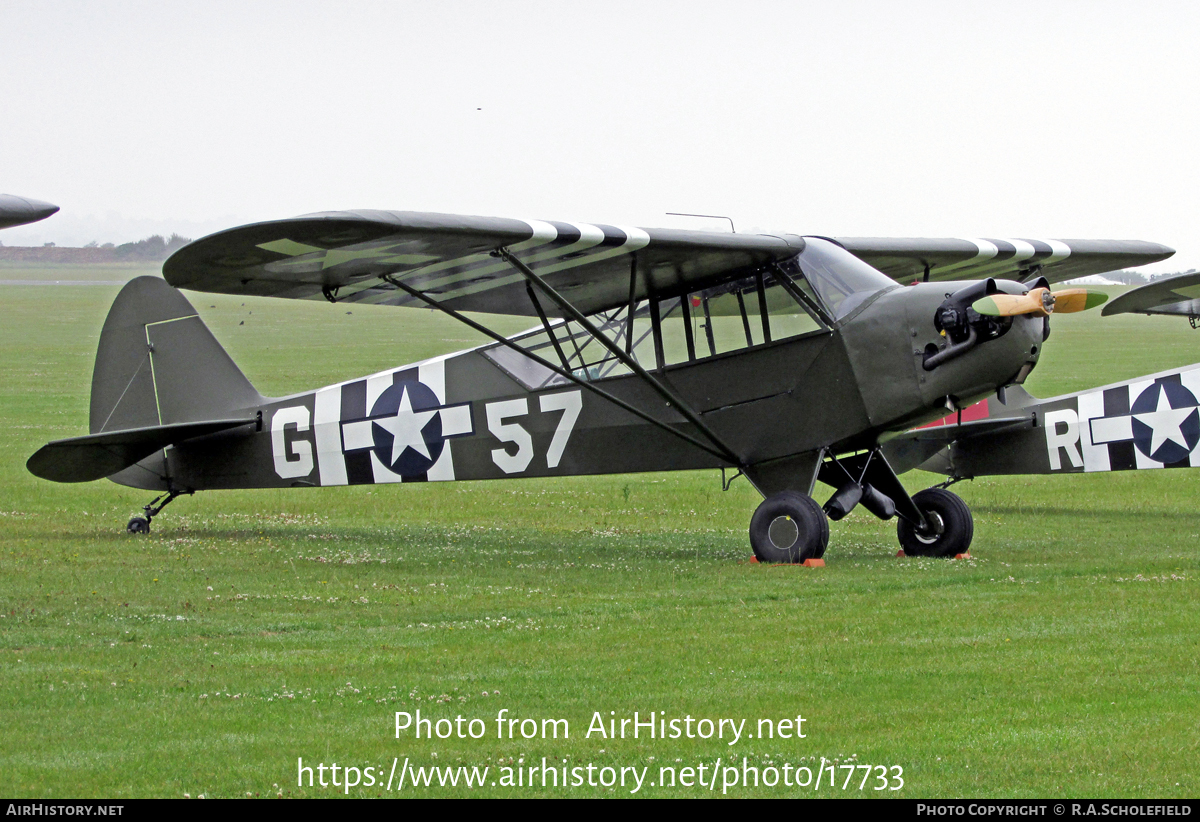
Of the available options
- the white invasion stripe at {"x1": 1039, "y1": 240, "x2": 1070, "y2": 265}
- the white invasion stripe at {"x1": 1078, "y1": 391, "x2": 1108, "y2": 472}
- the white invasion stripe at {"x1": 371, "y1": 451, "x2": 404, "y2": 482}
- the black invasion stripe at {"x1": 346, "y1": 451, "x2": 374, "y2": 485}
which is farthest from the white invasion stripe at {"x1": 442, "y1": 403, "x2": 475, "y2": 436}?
the white invasion stripe at {"x1": 1078, "y1": 391, "x2": 1108, "y2": 472}

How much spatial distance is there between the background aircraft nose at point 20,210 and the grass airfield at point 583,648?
234 centimetres

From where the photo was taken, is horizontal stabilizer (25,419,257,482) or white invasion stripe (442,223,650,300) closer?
white invasion stripe (442,223,650,300)

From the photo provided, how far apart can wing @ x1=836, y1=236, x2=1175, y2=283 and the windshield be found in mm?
1631

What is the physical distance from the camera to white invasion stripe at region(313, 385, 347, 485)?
1480 centimetres

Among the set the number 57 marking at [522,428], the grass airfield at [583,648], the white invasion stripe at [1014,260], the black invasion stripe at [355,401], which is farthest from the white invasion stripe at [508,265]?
the white invasion stripe at [1014,260]

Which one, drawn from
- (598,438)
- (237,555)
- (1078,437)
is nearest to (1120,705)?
(598,438)

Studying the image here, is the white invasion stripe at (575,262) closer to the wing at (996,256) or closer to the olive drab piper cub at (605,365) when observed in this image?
the olive drab piper cub at (605,365)

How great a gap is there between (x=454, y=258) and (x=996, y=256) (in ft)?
22.0

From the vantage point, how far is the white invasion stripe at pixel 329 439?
48.5 feet

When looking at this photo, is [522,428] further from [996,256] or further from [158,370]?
[996,256]

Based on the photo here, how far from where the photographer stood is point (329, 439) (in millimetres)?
14844

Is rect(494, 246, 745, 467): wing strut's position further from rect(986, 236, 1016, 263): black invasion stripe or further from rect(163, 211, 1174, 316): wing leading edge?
rect(986, 236, 1016, 263): black invasion stripe

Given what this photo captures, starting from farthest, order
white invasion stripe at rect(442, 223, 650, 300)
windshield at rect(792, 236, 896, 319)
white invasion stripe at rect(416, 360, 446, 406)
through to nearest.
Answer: white invasion stripe at rect(416, 360, 446, 406) → windshield at rect(792, 236, 896, 319) → white invasion stripe at rect(442, 223, 650, 300)

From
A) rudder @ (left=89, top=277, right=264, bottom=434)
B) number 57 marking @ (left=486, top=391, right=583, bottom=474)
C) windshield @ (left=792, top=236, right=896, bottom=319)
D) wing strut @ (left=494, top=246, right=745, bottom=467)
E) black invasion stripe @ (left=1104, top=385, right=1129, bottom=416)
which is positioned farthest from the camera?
black invasion stripe @ (left=1104, top=385, right=1129, bottom=416)
